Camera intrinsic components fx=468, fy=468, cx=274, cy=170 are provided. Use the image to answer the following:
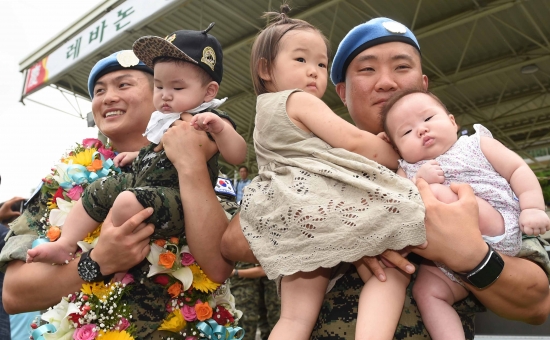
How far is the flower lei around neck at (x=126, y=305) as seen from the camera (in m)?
1.87

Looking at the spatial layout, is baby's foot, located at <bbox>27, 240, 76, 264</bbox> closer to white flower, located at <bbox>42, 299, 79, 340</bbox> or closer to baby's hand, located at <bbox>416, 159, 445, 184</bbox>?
white flower, located at <bbox>42, 299, 79, 340</bbox>

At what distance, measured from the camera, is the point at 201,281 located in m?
2.00

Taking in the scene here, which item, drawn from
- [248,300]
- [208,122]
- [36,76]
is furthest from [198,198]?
[36,76]

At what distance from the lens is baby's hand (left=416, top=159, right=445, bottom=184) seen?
59.4 inches

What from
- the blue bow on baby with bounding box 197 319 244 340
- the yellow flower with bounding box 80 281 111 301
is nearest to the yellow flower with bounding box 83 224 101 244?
the yellow flower with bounding box 80 281 111 301

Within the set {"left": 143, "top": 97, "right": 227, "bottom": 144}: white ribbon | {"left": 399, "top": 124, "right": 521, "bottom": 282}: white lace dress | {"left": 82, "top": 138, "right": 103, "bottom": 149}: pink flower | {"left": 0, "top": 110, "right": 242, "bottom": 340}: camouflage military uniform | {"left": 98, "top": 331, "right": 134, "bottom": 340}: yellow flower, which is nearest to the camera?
{"left": 399, "top": 124, "right": 521, "bottom": 282}: white lace dress

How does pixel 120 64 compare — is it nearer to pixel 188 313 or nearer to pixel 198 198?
pixel 198 198

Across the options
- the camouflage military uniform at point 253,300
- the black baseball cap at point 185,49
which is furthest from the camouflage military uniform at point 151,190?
the camouflage military uniform at point 253,300

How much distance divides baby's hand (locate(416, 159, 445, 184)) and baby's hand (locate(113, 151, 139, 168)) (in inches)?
54.2

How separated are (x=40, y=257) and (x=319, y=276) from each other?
46.2 inches

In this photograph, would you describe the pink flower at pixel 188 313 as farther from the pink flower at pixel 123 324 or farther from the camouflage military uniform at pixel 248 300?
the camouflage military uniform at pixel 248 300

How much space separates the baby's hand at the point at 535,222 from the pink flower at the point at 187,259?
1.26 meters

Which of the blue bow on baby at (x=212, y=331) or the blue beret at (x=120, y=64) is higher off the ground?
the blue beret at (x=120, y=64)

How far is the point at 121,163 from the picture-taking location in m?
2.28
